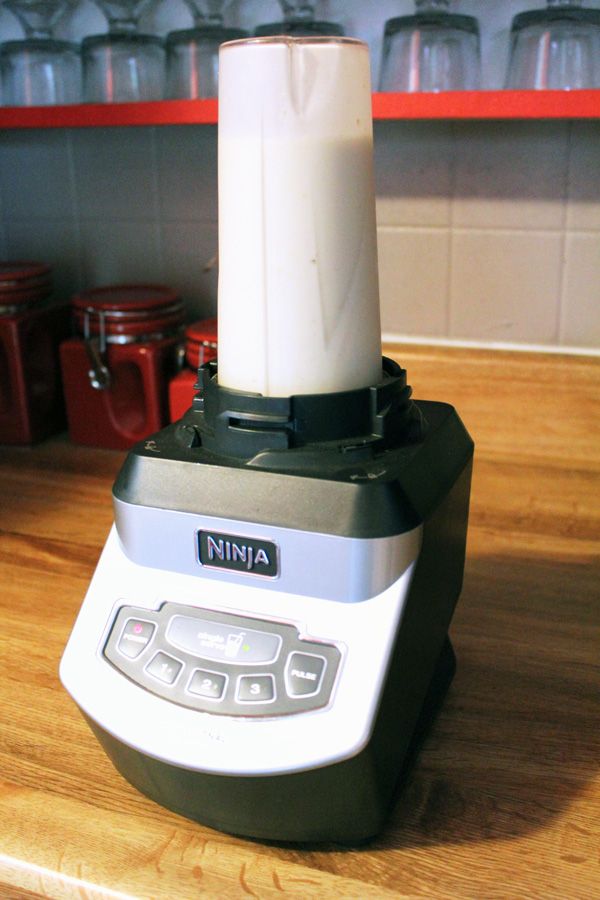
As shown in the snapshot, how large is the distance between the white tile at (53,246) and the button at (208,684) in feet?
2.72

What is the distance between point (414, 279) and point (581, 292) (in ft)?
0.58

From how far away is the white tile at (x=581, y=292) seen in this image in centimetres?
91

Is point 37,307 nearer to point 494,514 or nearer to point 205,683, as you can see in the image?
point 494,514

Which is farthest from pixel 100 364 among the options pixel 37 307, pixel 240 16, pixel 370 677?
pixel 370 677

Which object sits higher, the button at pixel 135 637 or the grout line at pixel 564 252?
the grout line at pixel 564 252

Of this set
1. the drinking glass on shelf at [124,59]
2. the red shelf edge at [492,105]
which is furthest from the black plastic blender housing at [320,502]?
the drinking glass on shelf at [124,59]

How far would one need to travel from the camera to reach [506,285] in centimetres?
95

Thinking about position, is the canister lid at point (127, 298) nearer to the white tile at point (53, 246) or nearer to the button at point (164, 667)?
the white tile at point (53, 246)

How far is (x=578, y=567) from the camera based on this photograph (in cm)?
71

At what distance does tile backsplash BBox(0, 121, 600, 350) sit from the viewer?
0.91 m

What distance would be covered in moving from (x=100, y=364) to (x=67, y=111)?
27 centimetres

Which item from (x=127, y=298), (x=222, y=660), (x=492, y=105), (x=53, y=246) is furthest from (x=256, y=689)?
(x=53, y=246)

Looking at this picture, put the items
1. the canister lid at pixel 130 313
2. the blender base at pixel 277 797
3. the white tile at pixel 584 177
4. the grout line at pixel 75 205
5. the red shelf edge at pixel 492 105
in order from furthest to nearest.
→ the grout line at pixel 75 205 < the canister lid at pixel 130 313 < the white tile at pixel 584 177 < the red shelf edge at pixel 492 105 < the blender base at pixel 277 797

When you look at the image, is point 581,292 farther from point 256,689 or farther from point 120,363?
point 256,689
